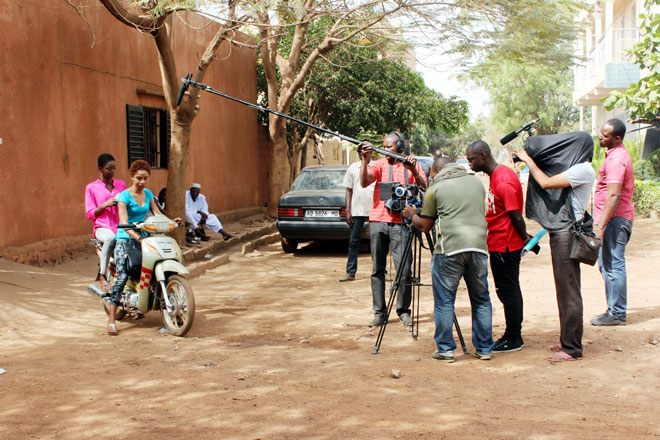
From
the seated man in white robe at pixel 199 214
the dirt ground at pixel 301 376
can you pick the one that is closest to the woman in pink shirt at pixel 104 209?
the dirt ground at pixel 301 376

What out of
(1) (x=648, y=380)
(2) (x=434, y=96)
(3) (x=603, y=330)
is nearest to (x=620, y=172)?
(3) (x=603, y=330)

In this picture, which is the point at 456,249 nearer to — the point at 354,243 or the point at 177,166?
the point at 354,243

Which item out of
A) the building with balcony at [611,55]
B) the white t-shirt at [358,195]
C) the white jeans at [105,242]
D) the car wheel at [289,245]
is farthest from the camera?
the building with balcony at [611,55]

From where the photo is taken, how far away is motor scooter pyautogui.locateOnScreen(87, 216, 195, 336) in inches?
248

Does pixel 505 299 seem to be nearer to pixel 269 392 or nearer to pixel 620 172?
pixel 620 172

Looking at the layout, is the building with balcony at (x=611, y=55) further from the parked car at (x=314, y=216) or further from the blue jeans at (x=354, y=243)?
the blue jeans at (x=354, y=243)

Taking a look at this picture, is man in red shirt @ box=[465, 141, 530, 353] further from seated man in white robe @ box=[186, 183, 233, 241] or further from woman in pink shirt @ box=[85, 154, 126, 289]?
seated man in white robe @ box=[186, 183, 233, 241]

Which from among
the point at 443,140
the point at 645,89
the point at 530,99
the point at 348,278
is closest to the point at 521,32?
the point at 645,89

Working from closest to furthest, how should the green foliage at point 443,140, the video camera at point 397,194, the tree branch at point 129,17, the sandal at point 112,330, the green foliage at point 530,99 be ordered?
the video camera at point 397,194 < the sandal at point 112,330 < the tree branch at point 129,17 < the green foliage at point 530,99 < the green foliage at point 443,140

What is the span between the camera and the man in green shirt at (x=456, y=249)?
5199mm

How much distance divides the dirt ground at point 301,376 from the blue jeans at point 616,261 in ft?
0.74

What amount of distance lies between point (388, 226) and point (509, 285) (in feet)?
4.53

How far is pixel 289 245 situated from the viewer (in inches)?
502

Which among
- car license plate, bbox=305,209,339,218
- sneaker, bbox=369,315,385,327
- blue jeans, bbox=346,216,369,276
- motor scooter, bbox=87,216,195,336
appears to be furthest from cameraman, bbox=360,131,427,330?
car license plate, bbox=305,209,339,218
